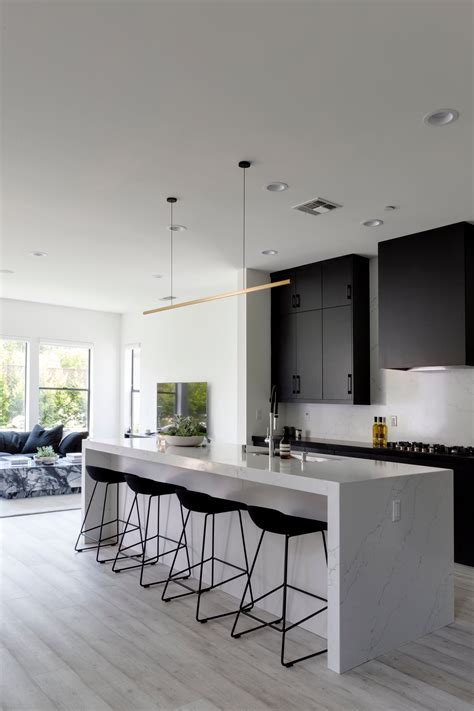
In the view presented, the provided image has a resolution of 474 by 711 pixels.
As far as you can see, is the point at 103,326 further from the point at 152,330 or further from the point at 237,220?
the point at 237,220

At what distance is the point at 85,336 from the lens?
10.2m

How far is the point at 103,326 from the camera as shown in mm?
10477

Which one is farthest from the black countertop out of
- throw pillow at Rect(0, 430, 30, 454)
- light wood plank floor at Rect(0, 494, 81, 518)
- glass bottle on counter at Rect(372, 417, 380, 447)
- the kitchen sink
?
throw pillow at Rect(0, 430, 30, 454)

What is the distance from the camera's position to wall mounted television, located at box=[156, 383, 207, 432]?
8328 millimetres

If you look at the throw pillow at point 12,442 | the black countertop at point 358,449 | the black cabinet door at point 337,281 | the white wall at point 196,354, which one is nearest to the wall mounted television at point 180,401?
the white wall at point 196,354

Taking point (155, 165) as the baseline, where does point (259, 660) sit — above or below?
below

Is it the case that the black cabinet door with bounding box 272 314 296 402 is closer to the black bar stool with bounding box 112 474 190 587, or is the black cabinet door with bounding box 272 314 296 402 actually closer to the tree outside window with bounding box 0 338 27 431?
the black bar stool with bounding box 112 474 190 587

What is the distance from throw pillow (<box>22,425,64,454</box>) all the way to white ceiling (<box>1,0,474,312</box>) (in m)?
4.21

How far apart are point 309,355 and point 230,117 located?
144 inches

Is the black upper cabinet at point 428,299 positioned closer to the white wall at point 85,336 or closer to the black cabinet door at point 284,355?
the black cabinet door at point 284,355

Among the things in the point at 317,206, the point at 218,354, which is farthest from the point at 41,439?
the point at 317,206

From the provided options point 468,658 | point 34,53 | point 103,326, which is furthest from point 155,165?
point 103,326

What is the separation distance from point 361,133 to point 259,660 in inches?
115

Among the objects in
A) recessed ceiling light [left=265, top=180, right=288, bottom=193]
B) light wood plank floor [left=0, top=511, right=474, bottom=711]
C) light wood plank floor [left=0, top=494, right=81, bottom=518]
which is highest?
recessed ceiling light [left=265, top=180, right=288, bottom=193]
